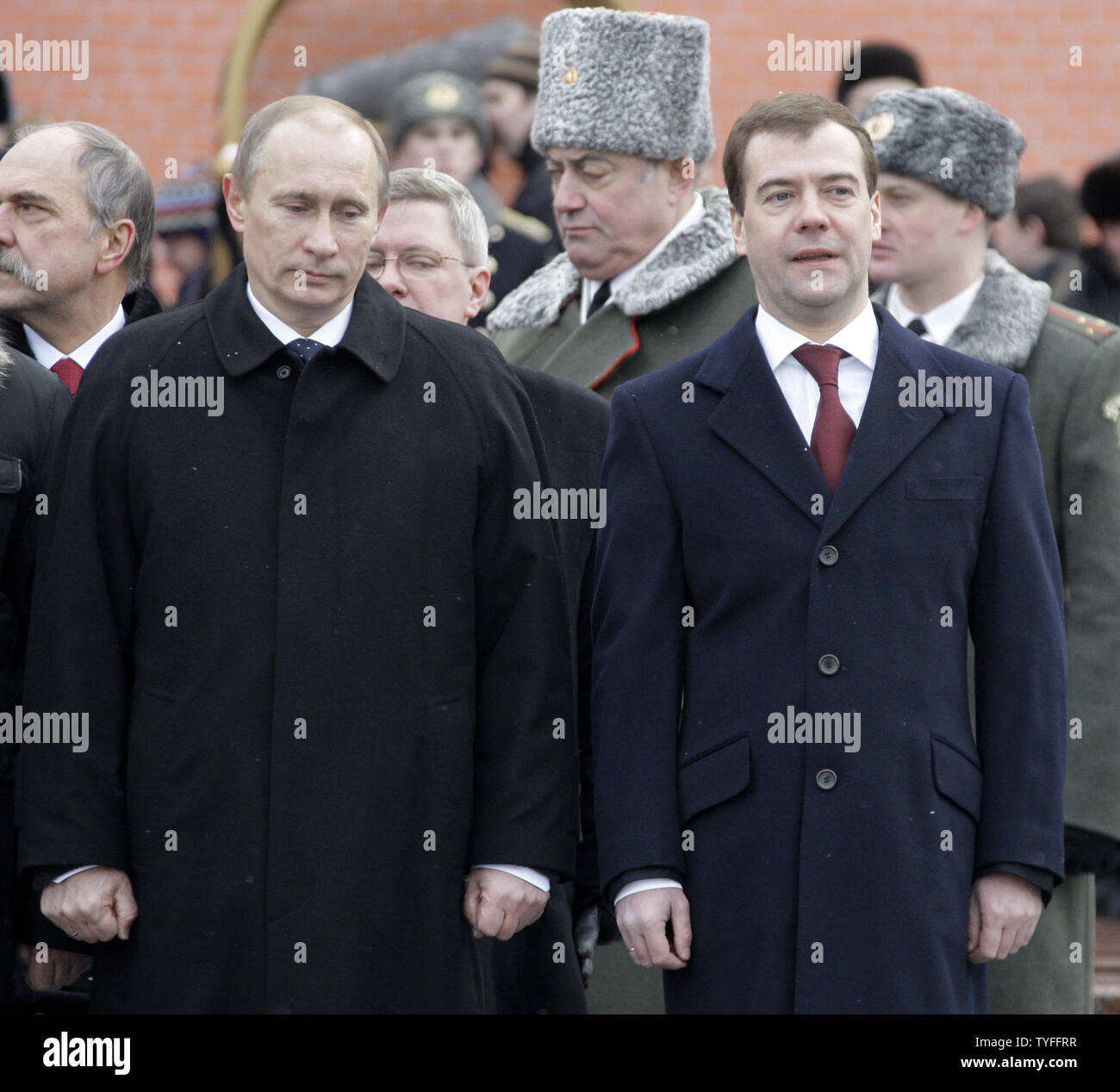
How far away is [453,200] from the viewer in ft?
14.3

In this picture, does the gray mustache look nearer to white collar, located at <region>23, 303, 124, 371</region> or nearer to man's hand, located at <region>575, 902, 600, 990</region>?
white collar, located at <region>23, 303, 124, 371</region>

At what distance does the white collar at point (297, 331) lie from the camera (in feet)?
10.9

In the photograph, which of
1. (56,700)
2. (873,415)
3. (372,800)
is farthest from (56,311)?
(873,415)

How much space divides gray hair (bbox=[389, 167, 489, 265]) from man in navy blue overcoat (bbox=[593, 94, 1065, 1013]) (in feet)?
4.01

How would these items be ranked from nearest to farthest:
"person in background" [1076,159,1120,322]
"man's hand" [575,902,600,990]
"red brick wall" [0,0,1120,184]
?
1. "man's hand" [575,902,600,990]
2. "person in background" [1076,159,1120,322]
3. "red brick wall" [0,0,1120,184]

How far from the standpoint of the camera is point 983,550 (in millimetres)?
3168

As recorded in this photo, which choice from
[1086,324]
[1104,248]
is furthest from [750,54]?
[1086,324]

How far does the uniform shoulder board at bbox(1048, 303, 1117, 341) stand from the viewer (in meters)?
4.21

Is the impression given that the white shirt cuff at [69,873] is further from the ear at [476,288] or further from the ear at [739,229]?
the ear at [476,288]

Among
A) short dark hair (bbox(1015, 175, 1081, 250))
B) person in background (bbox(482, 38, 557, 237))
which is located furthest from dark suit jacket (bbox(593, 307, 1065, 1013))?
person in background (bbox(482, 38, 557, 237))

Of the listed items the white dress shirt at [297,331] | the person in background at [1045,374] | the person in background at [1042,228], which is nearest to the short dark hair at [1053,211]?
the person in background at [1042,228]

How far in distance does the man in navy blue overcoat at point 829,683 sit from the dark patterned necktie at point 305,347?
1.73 feet

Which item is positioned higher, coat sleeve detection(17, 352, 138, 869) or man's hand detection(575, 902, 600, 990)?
coat sleeve detection(17, 352, 138, 869)
